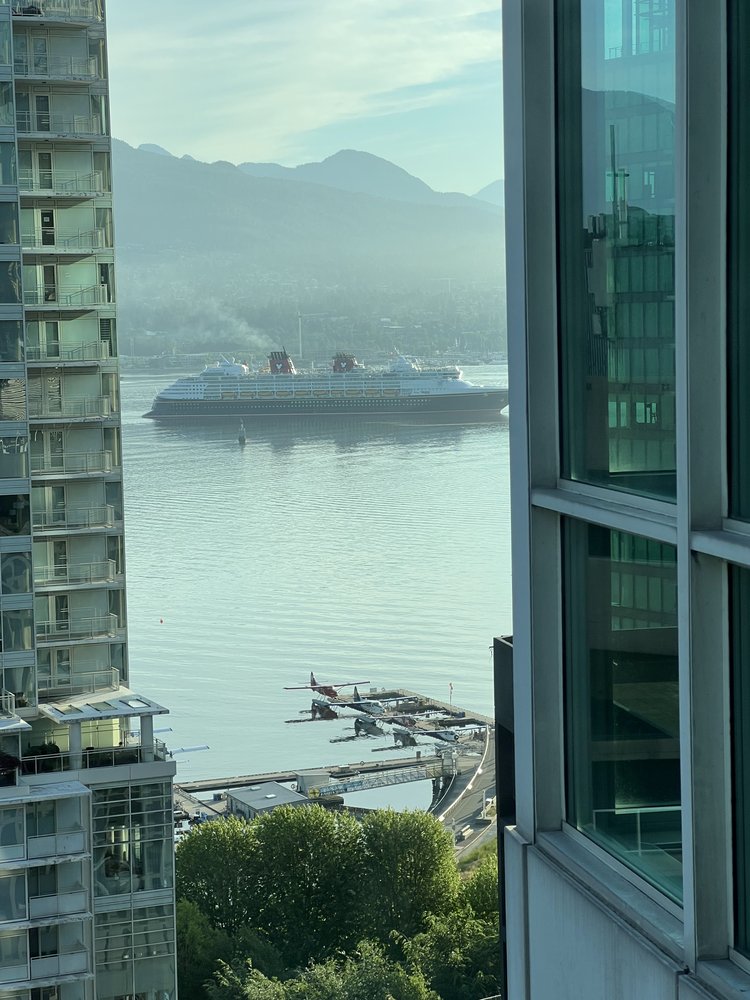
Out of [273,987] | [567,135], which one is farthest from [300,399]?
[567,135]

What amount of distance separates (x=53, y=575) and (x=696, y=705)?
6.06m

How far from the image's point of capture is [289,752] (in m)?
19.4

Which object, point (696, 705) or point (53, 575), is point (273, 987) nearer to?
point (53, 575)

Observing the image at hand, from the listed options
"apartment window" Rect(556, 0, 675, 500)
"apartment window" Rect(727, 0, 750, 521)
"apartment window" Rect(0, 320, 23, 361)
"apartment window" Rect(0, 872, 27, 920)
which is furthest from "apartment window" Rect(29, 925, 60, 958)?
"apartment window" Rect(727, 0, 750, 521)

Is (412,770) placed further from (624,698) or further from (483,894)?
(624,698)

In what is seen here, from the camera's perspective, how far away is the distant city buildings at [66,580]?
599 cm

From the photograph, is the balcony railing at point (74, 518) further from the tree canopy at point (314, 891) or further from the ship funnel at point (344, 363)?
the ship funnel at point (344, 363)

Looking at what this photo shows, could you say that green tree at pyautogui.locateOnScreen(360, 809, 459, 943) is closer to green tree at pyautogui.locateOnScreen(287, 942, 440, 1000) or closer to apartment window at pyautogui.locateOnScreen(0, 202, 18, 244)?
green tree at pyautogui.locateOnScreen(287, 942, 440, 1000)

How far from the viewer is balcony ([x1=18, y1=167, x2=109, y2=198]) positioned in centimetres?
661

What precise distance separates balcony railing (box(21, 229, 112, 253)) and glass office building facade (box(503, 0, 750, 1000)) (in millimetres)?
5642

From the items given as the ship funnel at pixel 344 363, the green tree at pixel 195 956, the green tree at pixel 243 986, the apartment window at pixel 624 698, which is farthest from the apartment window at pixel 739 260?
the ship funnel at pixel 344 363

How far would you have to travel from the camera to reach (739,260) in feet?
3.00

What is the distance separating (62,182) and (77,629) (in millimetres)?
2225

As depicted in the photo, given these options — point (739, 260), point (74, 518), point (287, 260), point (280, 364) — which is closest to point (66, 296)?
point (74, 518)
